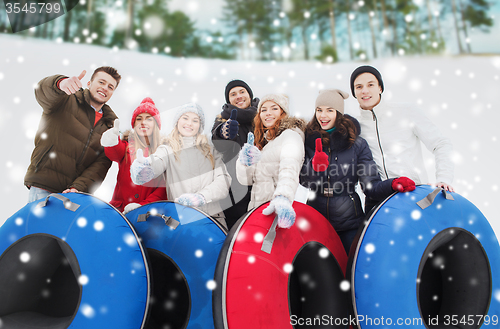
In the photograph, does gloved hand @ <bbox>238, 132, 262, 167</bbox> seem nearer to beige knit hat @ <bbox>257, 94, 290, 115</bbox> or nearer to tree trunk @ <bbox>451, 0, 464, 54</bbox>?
beige knit hat @ <bbox>257, 94, 290, 115</bbox>

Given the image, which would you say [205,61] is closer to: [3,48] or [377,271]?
[3,48]

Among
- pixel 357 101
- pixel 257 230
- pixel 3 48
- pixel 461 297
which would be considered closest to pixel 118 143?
pixel 257 230

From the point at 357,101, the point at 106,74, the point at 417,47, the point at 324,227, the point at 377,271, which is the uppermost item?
the point at 417,47

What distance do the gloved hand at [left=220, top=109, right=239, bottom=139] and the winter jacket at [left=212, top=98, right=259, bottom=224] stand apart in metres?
0.07

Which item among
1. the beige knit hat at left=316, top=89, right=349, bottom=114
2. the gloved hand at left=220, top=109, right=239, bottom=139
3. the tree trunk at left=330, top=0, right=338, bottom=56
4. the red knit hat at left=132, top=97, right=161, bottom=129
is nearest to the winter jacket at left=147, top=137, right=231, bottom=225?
the gloved hand at left=220, top=109, right=239, bottom=139

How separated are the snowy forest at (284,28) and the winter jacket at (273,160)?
236 cm

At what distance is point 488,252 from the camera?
1486 mm

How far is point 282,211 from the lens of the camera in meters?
1.25

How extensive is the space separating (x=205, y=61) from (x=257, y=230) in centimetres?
294

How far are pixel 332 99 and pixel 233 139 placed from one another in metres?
0.73

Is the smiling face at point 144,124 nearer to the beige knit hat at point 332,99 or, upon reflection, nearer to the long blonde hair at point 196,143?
the long blonde hair at point 196,143

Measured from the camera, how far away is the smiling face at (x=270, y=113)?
183cm

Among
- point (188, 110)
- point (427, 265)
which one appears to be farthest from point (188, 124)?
point (427, 265)

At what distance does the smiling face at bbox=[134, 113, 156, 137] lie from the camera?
2037 mm
